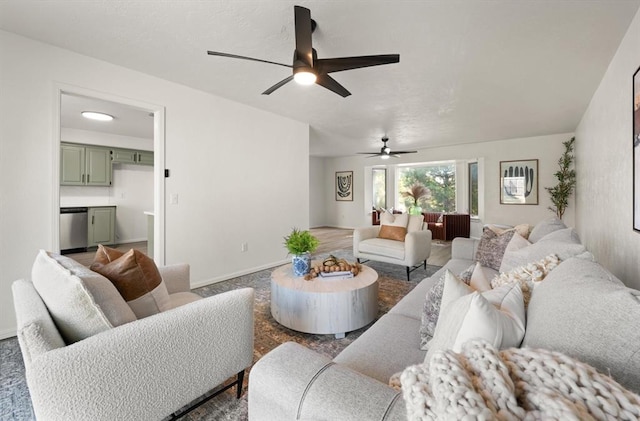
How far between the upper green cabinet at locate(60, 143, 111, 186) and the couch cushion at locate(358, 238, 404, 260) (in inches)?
206

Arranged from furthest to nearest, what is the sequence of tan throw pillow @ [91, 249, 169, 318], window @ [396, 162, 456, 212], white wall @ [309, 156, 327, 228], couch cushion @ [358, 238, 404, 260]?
white wall @ [309, 156, 327, 228] < window @ [396, 162, 456, 212] < couch cushion @ [358, 238, 404, 260] < tan throw pillow @ [91, 249, 169, 318]

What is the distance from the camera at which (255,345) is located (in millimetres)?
2010

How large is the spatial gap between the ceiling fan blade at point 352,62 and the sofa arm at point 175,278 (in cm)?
183

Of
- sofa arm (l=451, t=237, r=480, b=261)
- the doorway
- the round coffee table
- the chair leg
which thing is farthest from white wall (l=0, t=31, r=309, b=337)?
sofa arm (l=451, t=237, r=480, b=261)

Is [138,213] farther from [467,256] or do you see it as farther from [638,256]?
[638,256]

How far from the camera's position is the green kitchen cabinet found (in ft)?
17.1

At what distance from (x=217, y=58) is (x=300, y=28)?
1.11m

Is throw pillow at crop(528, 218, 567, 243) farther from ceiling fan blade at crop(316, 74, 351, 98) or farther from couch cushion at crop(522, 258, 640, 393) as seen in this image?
ceiling fan blade at crop(316, 74, 351, 98)

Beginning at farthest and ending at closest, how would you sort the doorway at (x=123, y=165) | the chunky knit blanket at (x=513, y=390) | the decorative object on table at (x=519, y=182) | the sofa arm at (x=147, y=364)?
the decorative object on table at (x=519, y=182) < the doorway at (x=123, y=165) < the sofa arm at (x=147, y=364) < the chunky knit blanket at (x=513, y=390)

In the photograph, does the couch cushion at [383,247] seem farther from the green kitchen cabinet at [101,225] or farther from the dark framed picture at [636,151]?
the green kitchen cabinet at [101,225]

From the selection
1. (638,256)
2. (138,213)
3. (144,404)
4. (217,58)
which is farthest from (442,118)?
(138,213)

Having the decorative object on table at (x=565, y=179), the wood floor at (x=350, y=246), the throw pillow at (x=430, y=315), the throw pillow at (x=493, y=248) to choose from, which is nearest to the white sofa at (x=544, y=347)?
the throw pillow at (x=430, y=315)

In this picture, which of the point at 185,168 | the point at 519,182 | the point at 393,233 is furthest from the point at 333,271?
the point at 519,182

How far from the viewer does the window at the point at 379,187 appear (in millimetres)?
8359
